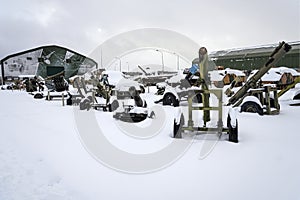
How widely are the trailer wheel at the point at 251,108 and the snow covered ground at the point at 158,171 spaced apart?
1961 millimetres

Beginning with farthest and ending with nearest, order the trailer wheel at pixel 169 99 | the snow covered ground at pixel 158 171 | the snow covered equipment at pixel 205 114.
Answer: the trailer wheel at pixel 169 99 < the snow covered equipment at pixel 205 114 < the snow covered ground at pixel 158 171

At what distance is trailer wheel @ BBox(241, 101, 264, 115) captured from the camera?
7172mm

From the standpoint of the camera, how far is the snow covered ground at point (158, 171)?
2.70 metres

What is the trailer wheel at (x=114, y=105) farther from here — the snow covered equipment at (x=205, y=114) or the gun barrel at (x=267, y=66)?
the gun barrel at (x=267, y=66)

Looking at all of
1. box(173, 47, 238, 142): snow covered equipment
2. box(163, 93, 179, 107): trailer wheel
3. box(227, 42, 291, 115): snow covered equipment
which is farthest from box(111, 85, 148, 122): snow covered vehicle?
→ box(227, 42, 291, 115): snow covered equipment

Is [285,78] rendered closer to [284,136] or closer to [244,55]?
[284,136]

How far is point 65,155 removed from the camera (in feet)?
12.9

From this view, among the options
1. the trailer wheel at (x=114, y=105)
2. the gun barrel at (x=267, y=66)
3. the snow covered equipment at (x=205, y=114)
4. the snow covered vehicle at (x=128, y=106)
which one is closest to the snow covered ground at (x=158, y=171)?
the snow covered equipment at (x=205, y=114)

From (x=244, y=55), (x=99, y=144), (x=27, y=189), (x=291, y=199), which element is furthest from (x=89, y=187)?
(x=244, y=55)

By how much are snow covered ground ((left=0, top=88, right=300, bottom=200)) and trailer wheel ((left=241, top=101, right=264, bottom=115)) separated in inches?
77.2

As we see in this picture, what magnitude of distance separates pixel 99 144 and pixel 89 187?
1.76 metres

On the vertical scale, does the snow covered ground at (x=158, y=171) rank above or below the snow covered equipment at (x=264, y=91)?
below

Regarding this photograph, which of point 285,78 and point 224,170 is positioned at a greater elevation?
point 285,78

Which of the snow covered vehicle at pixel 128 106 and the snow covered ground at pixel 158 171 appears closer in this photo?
the snow covered ground at pixel 158 171
